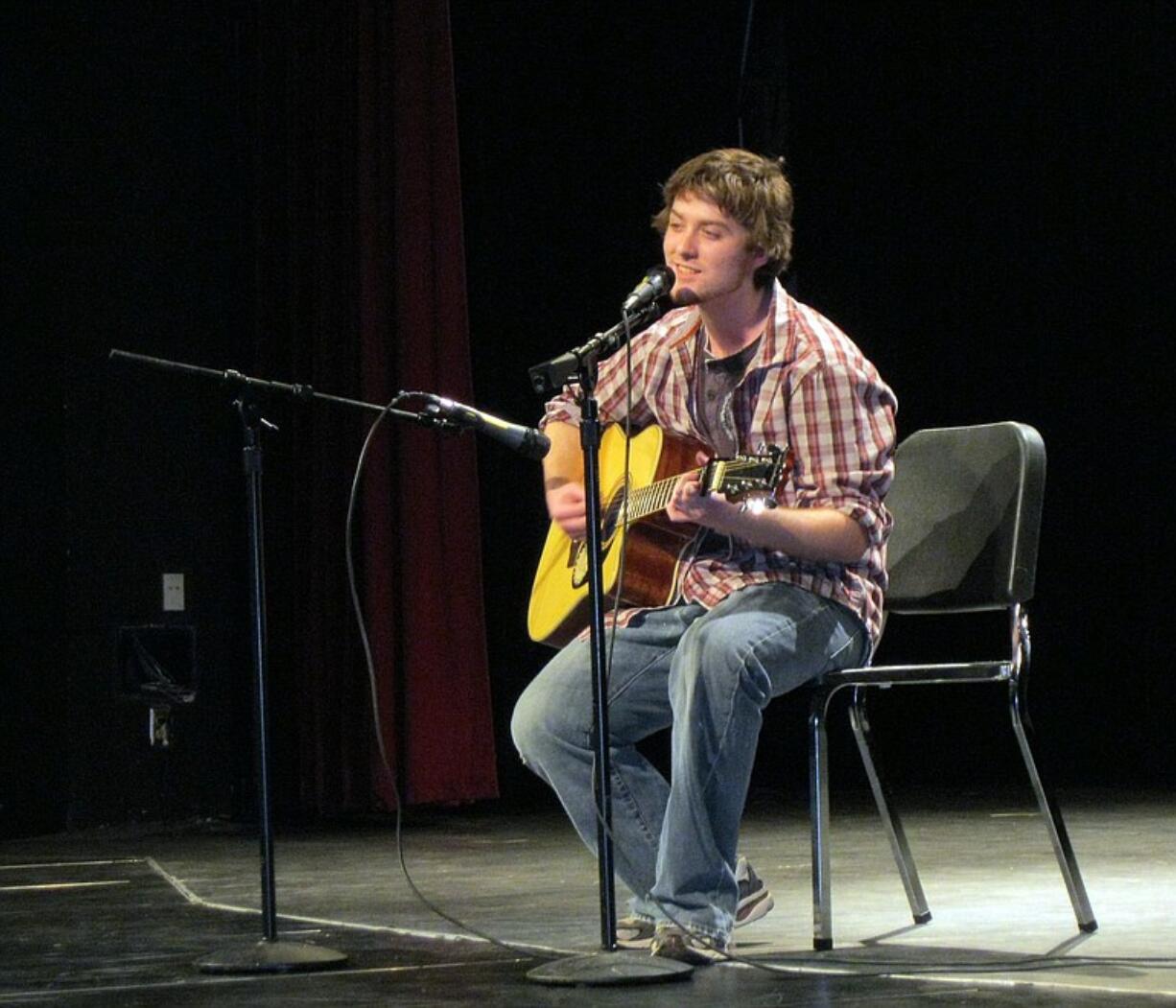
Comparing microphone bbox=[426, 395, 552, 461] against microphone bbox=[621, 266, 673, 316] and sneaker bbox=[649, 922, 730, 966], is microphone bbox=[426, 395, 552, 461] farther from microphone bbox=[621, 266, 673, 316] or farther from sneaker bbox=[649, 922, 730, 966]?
sneaker bbox=[649, 922, 730, 966]

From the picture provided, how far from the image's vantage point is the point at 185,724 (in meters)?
5.74

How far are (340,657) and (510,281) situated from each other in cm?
130

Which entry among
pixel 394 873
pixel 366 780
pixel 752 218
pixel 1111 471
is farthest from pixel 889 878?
pixel 1111 471

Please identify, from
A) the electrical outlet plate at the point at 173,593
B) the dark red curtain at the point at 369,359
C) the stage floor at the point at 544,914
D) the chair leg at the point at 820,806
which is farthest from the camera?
the dark red curtain at the point at 369,359

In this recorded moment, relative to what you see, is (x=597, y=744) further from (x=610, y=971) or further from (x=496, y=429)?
(x=496, y=429)

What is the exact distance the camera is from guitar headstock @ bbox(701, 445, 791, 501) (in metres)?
2.63

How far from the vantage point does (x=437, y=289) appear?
592 cm

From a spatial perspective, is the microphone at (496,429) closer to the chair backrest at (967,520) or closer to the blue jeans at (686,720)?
the blue jeans at (686,720)

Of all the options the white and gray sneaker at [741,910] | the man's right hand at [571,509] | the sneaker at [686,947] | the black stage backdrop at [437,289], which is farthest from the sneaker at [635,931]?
the black stage backdrop at [437,289]

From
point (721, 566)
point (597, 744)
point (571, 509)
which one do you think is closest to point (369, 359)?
point (571, 509)

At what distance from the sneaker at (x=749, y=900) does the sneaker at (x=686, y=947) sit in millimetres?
279

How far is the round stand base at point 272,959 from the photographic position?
2.65 metres

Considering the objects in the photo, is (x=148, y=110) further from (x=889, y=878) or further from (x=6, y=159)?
(x=889, y=878)

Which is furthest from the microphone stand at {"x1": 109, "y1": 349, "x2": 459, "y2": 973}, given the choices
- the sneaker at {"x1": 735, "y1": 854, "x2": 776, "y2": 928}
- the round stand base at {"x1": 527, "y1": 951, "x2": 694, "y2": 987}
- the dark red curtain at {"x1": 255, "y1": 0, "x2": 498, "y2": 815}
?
the dark red curtain at {"x1": 255, "y1": 0, "x2": 498, "y2": 815}
